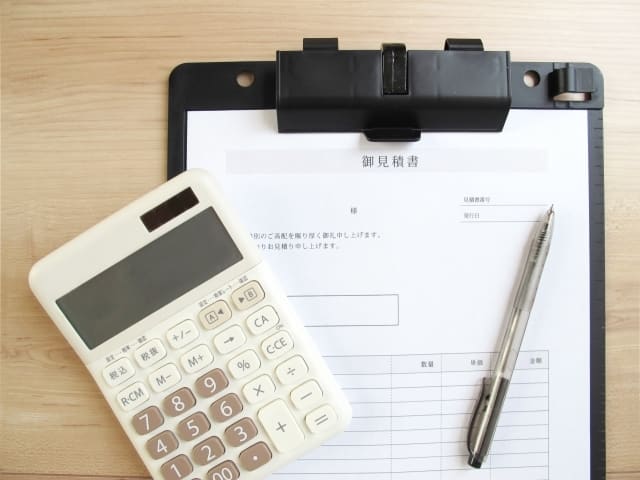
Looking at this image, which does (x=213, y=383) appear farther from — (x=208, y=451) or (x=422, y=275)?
(x=422, y=275)

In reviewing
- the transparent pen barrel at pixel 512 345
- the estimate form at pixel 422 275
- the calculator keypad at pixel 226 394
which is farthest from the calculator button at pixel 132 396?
the transparent pen barrel at pixel 512 345

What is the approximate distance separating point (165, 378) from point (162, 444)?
0.04 m

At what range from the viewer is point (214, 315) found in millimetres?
327

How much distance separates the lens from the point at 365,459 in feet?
1.17

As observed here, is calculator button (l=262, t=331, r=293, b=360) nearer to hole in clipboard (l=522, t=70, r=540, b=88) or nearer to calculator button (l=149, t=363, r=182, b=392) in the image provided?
calculator button (l=149, t=363, r=182, b=392)

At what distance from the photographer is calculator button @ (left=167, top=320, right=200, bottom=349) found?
0.33 meters

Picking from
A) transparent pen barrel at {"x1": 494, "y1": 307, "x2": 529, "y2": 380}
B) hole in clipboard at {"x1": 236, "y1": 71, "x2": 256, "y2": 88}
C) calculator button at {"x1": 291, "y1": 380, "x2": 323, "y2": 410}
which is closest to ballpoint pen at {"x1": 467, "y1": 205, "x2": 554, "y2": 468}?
transparent pen barrel at {"x1": 494, "y1": 307, "x2": 529, "y2": 380}

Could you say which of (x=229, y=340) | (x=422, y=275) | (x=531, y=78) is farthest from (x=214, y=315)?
(x=531, y=78)

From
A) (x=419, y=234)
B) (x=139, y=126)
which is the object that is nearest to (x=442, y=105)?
(x=419, y=234)

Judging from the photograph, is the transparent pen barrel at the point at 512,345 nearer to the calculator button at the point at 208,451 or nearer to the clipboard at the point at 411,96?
the clipboard at the point at 411,96

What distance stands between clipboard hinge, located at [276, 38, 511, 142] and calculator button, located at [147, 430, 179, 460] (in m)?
0.20

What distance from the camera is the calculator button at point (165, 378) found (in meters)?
0.33

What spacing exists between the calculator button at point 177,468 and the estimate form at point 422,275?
0.09m

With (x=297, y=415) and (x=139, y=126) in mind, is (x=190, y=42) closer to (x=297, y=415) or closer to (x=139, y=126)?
(x=139, y=126)
